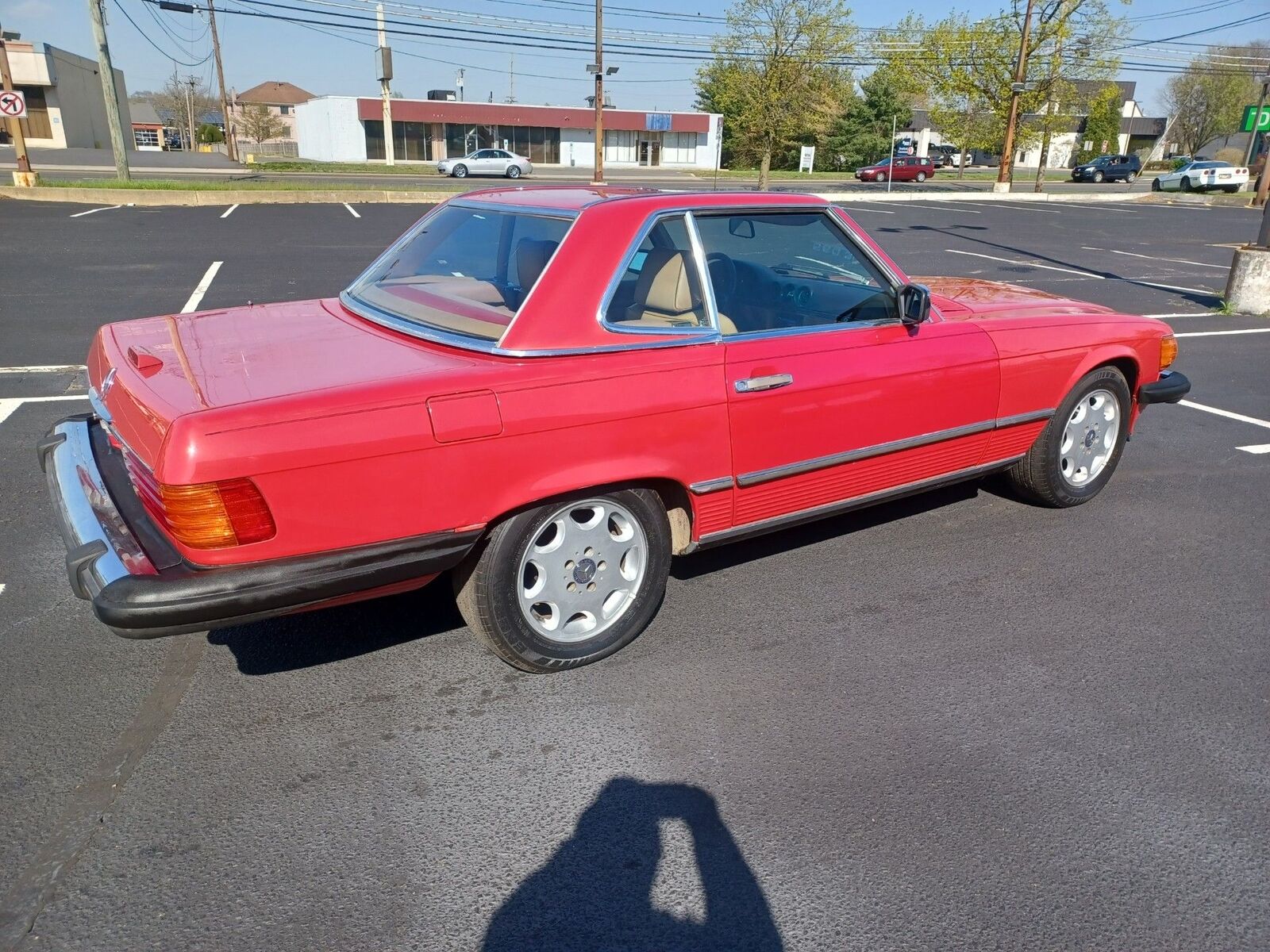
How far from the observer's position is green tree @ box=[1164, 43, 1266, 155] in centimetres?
6631

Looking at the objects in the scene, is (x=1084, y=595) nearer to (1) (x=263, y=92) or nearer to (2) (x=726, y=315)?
(2) (x=726, y=315)

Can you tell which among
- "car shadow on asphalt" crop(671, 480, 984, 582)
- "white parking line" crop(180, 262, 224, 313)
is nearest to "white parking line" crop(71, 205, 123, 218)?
"white parking line" crop(180, 262, 224, 313)

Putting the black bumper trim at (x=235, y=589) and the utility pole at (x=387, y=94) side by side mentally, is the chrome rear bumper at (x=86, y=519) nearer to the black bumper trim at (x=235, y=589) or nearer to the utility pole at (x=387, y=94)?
the black bumper trim at (x=235, y=589)

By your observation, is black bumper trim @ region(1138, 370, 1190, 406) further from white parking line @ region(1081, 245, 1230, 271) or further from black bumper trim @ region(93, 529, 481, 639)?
white parking line @ region(1081, 245, 1230, 271)

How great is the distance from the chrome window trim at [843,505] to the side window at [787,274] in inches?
28.7

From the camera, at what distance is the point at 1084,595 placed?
3926 mm

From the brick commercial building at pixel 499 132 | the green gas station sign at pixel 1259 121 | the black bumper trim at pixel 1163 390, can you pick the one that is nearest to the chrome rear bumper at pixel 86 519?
the black bumper trim at pixel 1163 390

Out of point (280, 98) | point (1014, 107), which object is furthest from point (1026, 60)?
point (280, 98)

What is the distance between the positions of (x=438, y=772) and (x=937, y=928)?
55.8 inches

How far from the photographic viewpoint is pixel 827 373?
138 inches


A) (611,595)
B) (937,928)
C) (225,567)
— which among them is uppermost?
(225,567)

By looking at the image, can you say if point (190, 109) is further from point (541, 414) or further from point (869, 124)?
point (541, 414)

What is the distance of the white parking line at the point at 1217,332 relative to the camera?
9562 millimetres

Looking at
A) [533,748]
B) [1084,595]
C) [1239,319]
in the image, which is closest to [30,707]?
[533,748]
